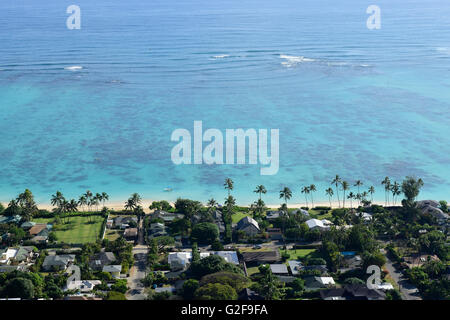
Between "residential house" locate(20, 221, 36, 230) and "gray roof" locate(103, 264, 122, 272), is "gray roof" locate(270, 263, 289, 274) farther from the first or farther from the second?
"residential house" locate(20, 221, 36, 230)

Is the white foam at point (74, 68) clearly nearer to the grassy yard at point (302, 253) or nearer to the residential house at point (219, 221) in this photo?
the residential house at point (219, 221)

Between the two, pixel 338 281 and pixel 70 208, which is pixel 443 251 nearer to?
pixel 338 281

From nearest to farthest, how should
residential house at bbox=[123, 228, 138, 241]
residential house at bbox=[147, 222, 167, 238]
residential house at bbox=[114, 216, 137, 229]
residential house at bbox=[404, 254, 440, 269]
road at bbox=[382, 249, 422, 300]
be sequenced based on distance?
road at bbox=[382, 249, 422, 300] → residential house at bbox=[404, 254, 440, 269] → residential house at bbox=[123, 228, 138, 241] → residential house at bbox=[147, 222, 167, 238] → residential house at bbox=[114, 216, 137, 229]

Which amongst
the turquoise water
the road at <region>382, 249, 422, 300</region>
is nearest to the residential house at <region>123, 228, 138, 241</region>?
the turquoise water

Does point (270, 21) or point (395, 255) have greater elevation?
point (270, 21)

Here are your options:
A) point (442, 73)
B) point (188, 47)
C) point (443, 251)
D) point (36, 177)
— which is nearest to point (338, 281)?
point (443, 251)

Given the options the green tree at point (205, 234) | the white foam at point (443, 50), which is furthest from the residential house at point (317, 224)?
the white foam at point (443, 50)

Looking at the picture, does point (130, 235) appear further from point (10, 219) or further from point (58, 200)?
point (10, 219)
